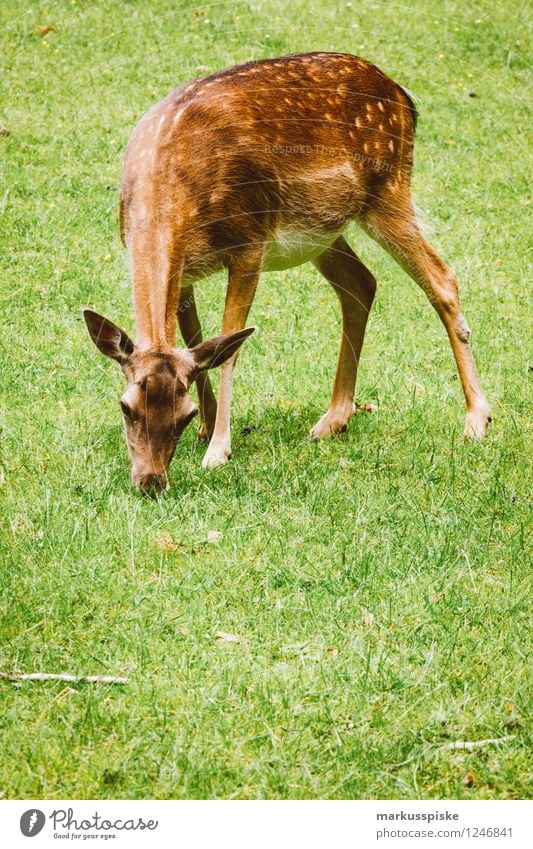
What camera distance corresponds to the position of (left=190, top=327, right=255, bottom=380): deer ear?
5.32 metres

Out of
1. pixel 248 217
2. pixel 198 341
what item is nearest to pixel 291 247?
pixel 248 217

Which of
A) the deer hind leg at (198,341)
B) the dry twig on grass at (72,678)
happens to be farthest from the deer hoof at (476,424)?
the dry twig on grass at (72,678)

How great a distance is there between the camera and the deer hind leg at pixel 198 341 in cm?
619

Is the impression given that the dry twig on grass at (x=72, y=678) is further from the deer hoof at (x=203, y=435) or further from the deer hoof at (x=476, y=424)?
the deer hoof at (x=476, y=424)

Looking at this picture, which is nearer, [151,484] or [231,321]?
[151,484]

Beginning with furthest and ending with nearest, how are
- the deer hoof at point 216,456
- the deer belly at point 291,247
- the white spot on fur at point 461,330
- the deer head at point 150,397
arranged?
the white spot on fur at point 461,330
the deer belly at point 291,247
the deer hoof at point 216,456
the deer head at point 150,397

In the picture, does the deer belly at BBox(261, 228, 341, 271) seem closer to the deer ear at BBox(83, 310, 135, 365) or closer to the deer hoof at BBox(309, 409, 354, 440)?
the deer hoof at BBox(309, 409, 354, 440)

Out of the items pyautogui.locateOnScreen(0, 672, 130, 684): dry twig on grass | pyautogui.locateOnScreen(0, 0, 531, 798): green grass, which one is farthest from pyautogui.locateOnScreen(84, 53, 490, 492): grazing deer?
pyautogui.locateOnScreen(0, 672, 130, 684): dry twig on grass

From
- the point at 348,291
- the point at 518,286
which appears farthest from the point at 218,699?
the point at 518,286

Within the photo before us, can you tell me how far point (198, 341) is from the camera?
6324 millimetres

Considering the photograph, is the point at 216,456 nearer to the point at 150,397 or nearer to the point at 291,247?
the point at 150,397

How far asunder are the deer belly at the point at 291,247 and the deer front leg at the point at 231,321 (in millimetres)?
141

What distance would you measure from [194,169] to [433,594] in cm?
240

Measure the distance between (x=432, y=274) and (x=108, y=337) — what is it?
2.21m
